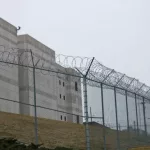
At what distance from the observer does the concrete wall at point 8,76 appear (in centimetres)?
4797

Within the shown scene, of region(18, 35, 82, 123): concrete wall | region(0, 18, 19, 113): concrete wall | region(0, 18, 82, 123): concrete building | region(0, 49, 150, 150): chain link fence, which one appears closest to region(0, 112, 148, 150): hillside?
region(0, 49, 150, 150): chain link fence

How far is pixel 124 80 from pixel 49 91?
128 ft

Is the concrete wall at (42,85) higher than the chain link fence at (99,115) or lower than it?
higher

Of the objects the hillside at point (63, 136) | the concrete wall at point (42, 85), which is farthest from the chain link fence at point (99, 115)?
the concrete wall at point (42, 85)

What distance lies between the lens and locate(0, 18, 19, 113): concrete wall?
4797 cm

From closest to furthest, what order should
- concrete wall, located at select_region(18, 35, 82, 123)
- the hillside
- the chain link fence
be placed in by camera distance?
1. the chain link fence
2. the hillside
3. concrete wall, located at select_region(18, 35, 82, 123)

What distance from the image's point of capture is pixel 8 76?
1956 inches

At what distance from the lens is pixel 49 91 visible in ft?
194

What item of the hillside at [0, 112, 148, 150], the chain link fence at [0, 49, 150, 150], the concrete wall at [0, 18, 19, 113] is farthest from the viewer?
the concrete wall at [0, 18, 19, 113]

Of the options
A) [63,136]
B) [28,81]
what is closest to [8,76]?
[28,81]

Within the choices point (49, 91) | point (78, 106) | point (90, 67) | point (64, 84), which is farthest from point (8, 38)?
point (90, 67)

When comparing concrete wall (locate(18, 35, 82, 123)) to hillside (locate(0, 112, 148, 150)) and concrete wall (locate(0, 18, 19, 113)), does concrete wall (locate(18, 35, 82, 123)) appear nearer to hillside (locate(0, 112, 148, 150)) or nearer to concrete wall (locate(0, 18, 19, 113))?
concrete wall (locate(0, 18, 19, 113))

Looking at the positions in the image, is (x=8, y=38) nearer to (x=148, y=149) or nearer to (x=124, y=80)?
(x=124, y=80)

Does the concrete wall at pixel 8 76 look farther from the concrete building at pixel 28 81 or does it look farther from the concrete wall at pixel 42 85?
the concrete wall at pixel 42 85
